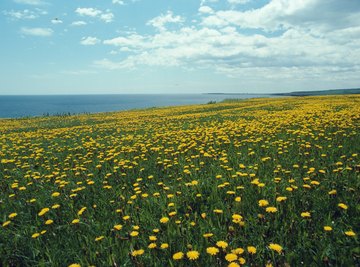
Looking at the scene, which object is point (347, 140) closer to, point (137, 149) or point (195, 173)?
point (195, 173)

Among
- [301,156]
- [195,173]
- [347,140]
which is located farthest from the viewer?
[347,140]

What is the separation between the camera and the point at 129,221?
3.77 meters

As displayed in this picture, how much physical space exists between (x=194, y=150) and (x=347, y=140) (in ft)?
12.9

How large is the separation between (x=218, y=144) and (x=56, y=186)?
429cm

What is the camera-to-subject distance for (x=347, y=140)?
7031mm

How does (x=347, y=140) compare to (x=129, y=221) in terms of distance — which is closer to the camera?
(x=129, y=221)

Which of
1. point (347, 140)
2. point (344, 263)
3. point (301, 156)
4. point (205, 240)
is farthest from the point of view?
point (347, 140)

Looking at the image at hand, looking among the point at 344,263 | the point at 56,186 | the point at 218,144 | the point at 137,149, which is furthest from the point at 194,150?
the point at 344,263

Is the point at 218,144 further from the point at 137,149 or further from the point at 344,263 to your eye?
the point at 344,263

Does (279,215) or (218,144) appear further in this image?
(218,144)

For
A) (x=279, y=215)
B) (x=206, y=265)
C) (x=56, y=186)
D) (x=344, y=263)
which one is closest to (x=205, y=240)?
(x=206, y=265)

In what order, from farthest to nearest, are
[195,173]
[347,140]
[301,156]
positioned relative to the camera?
[347,140], [301,156], [195,173]

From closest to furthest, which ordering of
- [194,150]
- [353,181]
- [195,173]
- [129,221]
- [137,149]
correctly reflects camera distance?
[129,221]
[353,181]
[195,173]
[194,150]
[137,149]

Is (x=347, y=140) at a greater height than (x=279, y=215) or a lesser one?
greater
